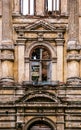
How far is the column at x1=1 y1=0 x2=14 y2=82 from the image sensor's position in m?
29.2

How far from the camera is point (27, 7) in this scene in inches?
1198

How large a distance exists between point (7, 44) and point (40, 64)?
6.70ft

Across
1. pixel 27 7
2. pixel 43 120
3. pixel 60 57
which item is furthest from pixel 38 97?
pixel 27 7

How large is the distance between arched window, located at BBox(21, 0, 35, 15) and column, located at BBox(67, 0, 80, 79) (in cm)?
201

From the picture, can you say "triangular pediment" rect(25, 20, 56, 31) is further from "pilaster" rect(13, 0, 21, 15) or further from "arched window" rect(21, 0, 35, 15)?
"pilaster" rect(13, 0, 21, 15)

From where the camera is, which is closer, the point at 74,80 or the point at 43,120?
the point at 43,120

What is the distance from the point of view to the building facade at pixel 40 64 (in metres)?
28.6

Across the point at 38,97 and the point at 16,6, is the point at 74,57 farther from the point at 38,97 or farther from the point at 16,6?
the point at 16,6

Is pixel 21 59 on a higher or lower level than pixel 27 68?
higher

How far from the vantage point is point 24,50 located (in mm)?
29719

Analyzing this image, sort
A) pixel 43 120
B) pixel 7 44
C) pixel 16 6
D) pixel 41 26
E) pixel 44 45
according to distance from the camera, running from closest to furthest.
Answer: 1. pixel 43 120
2. pixel 7 44
3. pixel 44 45
4. pixel 41 26
5. pixel 16 6

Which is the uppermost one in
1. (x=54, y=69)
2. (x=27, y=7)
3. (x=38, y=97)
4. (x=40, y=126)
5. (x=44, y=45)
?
(x=27, y=7)

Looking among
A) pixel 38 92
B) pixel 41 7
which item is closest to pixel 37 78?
pixel 38 92

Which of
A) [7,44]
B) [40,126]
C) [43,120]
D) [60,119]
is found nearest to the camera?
[60,119]
